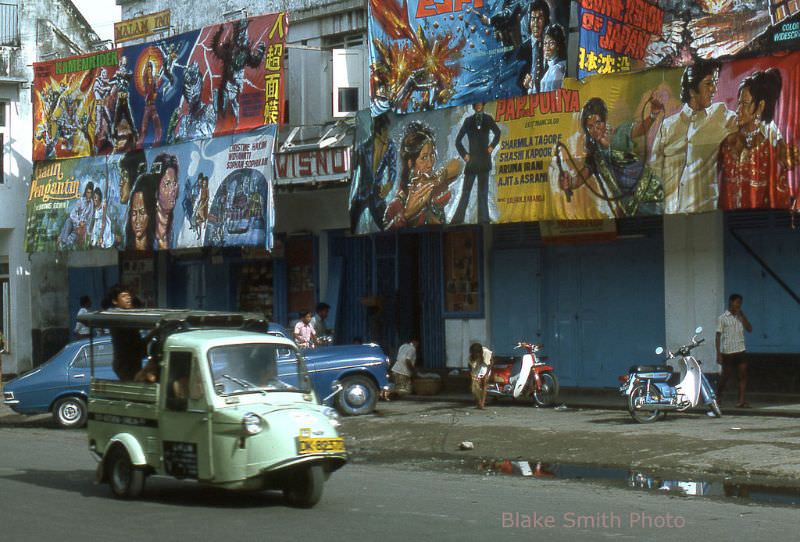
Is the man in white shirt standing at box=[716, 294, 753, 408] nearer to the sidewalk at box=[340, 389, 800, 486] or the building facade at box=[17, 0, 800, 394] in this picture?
the sidewalk at box=[340, 389, 800, 486]

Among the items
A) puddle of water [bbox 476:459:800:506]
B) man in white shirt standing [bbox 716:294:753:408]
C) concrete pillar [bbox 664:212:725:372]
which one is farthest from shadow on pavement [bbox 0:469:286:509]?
concrete pillar [bbox 664:212:725:372]

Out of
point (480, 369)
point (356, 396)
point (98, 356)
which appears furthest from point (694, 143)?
point (98, 356)

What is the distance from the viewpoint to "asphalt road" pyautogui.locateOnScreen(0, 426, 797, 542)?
30.7 feet

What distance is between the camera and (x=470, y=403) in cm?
2027

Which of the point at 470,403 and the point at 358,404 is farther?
the point at 470,403

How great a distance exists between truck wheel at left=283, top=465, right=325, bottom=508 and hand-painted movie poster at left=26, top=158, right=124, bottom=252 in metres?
15.8

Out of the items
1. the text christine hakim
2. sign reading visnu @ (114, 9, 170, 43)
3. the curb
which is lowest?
the text christine hakim

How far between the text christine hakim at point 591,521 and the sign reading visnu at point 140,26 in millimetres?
20097

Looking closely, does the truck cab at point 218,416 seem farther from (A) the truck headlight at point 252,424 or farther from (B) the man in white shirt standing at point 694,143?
(B) the man in white shirt standing at point 694,143

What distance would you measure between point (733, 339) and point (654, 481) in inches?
200

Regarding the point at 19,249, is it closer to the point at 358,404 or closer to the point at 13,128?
the point at 13,128

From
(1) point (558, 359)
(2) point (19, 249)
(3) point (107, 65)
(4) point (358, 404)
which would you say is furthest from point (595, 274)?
(2) point (19, 249)

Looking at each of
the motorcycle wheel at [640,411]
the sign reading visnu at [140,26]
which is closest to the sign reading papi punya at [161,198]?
the sign reading visnu at [140,26]

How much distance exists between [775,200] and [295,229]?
11.7 m
